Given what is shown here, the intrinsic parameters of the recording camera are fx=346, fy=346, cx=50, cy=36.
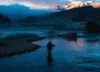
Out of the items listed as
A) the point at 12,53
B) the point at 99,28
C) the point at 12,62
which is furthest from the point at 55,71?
the point at 99,28

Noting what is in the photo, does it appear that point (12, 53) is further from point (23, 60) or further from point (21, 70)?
point (21, 70)

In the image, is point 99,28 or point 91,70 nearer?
point 91,70

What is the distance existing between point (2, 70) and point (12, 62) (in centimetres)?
502

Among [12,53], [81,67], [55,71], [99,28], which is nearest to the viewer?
[55,71]

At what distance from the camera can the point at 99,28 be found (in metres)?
129

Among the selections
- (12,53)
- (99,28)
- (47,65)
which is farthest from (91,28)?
(47,65)

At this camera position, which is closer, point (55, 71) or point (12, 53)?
point (55, 71)

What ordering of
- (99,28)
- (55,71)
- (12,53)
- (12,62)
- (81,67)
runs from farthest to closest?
(99,28), (12,53), (12,62), (81,67), (55,71)

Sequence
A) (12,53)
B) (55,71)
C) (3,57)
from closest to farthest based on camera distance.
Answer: (55,71), (3,57), (12,53)

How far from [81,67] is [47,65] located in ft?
8.98

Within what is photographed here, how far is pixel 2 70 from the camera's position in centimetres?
2431

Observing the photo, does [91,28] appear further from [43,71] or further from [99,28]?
[43,71]

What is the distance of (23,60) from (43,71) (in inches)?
292

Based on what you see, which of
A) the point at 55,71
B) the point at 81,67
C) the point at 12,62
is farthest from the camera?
the point at 12,62
